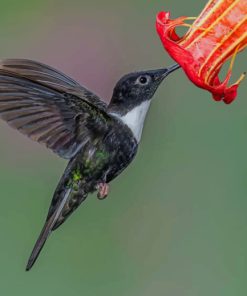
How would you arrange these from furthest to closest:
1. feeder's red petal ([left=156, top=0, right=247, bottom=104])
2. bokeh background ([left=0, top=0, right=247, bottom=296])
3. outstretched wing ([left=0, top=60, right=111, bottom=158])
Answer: bokeh background ([left=0, top=0, right=247, bottom=296]) < outstretched wing ([left=0, top=60, right=111, bottom=158]) < feeder's red petal ([left=156, top=0, right=247, bottom=104])

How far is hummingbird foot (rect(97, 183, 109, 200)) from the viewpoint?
127 inches

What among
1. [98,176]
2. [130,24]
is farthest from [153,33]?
[98,176]

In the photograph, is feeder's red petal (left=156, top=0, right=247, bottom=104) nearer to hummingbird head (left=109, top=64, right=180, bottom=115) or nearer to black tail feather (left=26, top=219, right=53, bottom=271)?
hummingbird head (left=109, top=64, right=180, bottom=115)

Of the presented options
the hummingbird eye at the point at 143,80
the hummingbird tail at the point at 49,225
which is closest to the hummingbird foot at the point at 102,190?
the hummingbird tail at the point at 49,225

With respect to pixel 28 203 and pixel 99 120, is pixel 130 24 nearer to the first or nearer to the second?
pixel 28 203

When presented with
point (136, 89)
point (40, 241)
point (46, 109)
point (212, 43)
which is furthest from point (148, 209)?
point (212, 43)

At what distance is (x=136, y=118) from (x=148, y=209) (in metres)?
1.93

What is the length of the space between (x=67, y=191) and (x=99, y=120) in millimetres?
290

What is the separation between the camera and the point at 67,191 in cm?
337

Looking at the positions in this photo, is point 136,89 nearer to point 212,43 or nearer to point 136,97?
point 136,97

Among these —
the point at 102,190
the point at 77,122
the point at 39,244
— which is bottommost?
the point at 39,244

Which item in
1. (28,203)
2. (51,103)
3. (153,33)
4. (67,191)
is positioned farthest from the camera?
(153,33)

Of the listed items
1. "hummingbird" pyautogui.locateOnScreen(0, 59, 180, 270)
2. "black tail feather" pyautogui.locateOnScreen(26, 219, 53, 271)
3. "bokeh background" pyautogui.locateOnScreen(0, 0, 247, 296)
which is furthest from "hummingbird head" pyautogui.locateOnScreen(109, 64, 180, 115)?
"bokeh background" pyautogui.locateOnScreen(0, 0, 247, 296)

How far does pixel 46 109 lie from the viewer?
3.18 metres
